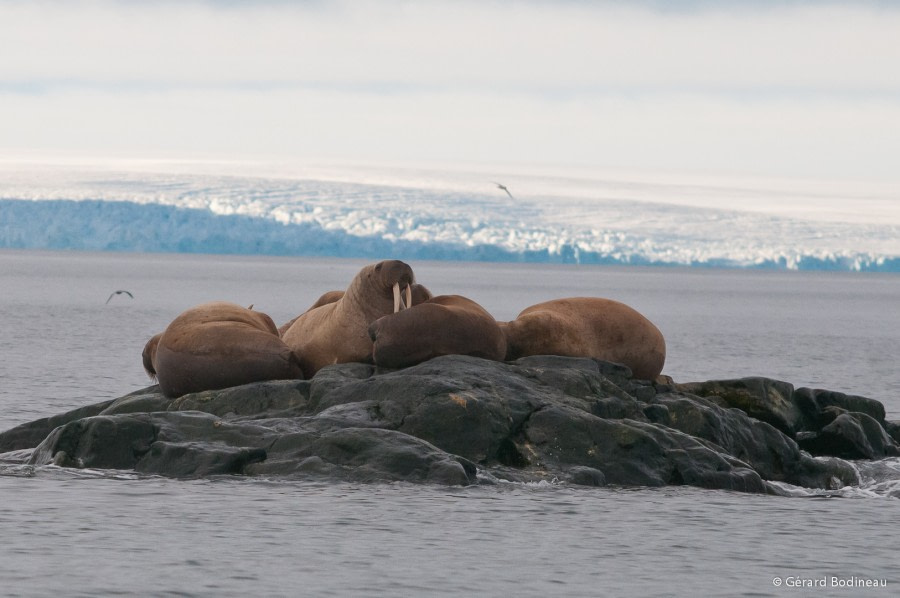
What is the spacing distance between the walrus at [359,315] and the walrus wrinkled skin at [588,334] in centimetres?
166

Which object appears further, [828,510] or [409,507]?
[828,510]

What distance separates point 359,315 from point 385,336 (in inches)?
48.3

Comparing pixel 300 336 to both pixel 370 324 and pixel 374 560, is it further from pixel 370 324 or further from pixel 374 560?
pixel 374 560

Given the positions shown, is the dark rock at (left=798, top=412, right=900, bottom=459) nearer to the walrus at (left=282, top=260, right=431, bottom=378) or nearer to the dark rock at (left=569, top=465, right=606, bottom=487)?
the dark rock at (left=569, top=465, right=606, bottom=487)

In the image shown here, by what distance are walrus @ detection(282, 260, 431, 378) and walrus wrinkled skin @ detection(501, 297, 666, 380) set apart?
166 centimetres

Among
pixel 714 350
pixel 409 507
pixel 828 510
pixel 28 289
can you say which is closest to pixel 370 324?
pixel 409 507

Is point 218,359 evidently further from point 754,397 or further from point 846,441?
point 846,441

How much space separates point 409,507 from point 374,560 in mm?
2003

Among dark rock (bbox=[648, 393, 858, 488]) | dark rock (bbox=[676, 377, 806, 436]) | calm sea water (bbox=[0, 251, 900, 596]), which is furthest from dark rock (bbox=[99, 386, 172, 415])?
dark rock (bbox=[676, 377, 806, 436])

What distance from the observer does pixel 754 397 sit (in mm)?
20734

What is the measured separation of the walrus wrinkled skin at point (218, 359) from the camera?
1894cm

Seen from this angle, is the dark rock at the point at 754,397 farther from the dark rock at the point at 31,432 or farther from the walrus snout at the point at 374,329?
the dark rock at the point at 31,432

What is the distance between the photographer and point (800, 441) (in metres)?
20.6

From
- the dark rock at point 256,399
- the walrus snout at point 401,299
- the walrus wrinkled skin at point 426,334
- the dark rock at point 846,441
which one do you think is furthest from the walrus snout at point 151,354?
the dark rock at point 846,441
